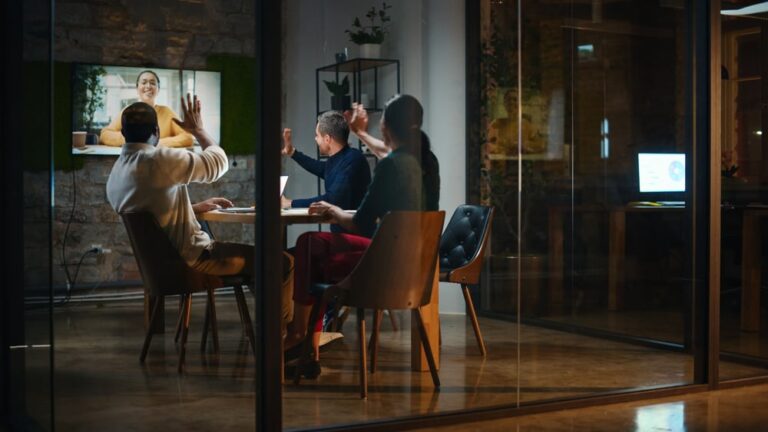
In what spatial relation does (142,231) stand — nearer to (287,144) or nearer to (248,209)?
(248,209)

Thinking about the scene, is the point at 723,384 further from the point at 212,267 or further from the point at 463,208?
the point at 212,267

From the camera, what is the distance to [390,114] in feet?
14.3

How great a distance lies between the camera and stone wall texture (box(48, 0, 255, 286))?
12.9ft

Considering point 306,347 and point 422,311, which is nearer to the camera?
point 306,347

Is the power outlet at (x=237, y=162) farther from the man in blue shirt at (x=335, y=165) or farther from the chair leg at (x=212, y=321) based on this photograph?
the chair leg at (x=212, y=321)

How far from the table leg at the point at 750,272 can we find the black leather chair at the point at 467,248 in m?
1.95

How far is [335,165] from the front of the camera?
425 centimetres

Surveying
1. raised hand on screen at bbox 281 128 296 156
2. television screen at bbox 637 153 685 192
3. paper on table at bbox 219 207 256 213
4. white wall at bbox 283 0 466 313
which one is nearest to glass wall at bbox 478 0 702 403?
television screen at bbox 637 153 685 192

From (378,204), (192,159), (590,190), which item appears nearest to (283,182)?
(192,159)

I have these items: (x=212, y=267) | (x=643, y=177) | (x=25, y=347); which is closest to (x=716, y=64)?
(x=643, y=177)

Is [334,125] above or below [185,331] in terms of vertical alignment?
above

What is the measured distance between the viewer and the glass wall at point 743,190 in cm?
572

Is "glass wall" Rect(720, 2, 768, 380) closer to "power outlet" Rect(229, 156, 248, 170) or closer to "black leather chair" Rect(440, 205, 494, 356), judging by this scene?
"black leather chair" Rect(440, 205, 494, 356)

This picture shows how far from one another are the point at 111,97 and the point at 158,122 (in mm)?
202
